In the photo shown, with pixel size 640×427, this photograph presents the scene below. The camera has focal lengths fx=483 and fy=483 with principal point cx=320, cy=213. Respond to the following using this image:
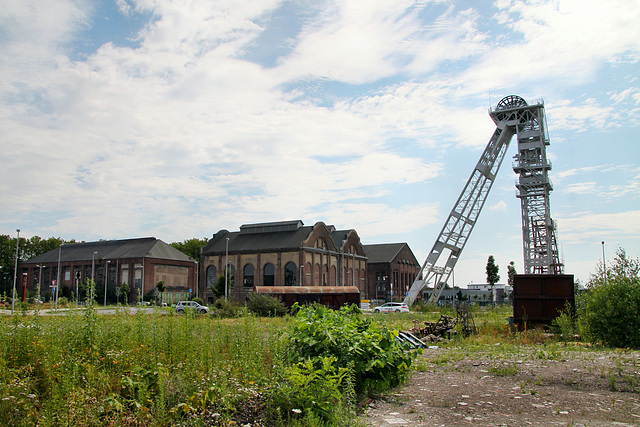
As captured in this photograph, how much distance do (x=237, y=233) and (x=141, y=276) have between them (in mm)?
14862

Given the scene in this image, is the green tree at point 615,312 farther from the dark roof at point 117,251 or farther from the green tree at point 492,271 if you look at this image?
the green tree at point 492,271

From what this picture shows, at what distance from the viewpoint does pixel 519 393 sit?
816 cm

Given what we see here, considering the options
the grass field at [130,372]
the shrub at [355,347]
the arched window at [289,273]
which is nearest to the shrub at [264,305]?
the shrub at [355,347]

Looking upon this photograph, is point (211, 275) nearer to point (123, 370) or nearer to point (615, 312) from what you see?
point (615, 312)

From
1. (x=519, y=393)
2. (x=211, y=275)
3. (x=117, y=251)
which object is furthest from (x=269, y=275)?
(x=519, y=393)

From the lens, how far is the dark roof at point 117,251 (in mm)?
72062

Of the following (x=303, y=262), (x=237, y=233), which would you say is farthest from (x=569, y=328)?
(x=237, y=233)

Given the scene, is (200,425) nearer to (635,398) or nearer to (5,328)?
(5,328)

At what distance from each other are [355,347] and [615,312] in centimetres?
1047

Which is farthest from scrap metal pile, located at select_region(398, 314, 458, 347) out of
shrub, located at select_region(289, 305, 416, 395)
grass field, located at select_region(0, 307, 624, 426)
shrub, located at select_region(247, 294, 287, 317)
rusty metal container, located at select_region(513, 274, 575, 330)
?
shrub, located at select_region(247, 294, 287, 317)

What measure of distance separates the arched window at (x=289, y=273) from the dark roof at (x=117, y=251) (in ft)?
69.4

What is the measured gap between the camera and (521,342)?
51.4ft

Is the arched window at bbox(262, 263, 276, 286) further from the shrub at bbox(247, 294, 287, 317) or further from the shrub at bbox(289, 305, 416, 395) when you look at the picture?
the shrub at bbox(289, 305, 416, 395)

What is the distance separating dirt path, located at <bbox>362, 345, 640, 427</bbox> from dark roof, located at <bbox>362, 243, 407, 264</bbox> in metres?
Result: 77.4
